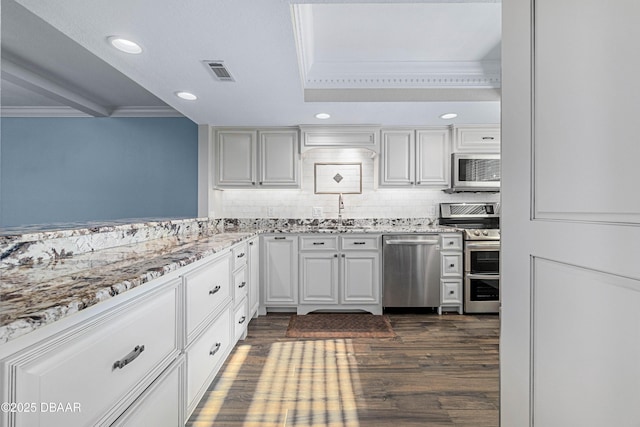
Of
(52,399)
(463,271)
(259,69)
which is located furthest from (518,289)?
(463,271)

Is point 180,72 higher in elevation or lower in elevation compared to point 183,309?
higher

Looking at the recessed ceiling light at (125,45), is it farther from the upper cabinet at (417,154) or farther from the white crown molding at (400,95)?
the upper cabinet at (417,154)

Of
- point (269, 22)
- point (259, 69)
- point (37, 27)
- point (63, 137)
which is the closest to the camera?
point (269, 22)

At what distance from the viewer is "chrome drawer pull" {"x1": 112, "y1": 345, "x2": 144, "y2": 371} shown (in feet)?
3.07

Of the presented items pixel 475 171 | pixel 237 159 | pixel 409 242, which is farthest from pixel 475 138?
pixel 237 159

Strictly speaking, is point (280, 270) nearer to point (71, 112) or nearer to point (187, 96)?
point (187, 96)

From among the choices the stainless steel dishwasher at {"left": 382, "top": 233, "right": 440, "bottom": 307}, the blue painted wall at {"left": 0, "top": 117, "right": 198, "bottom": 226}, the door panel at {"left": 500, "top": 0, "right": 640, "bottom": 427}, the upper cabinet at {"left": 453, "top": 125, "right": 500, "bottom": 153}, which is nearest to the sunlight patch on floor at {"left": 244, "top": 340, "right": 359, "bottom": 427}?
the stainless steel dishwasher at {"left": 382, "top": 233, "right": 440, "bottom": 307}

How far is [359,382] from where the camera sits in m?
2.00

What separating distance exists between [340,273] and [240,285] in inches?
46.8

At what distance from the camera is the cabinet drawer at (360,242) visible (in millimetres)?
3357

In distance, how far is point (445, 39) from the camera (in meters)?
2.54

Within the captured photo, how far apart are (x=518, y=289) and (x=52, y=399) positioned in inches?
44.4

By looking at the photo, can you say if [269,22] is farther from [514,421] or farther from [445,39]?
[514,421]

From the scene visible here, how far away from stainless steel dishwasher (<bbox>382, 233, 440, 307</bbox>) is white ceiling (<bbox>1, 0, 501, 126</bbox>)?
1346 mm
